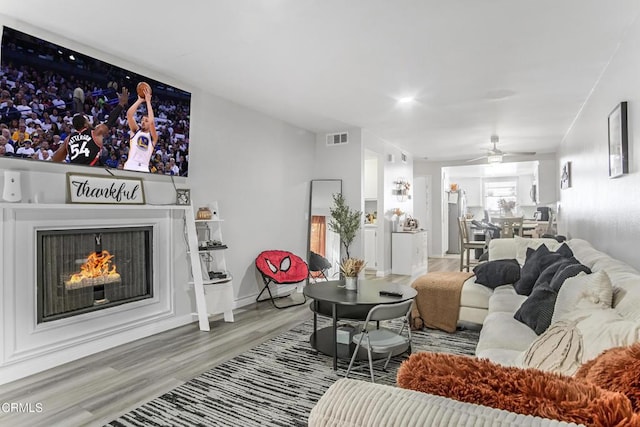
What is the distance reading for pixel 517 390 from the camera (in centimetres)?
81

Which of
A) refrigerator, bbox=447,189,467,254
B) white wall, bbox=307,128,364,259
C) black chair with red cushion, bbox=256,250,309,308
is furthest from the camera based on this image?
refrigerator, bbox=447,189,467,254

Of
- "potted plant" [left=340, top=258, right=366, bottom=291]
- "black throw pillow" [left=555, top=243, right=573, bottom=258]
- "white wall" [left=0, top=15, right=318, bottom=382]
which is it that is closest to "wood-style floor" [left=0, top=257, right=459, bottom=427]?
"white wall" [left=0, top=15, right=318, bottom=382]

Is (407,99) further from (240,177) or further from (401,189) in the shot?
(401,189)

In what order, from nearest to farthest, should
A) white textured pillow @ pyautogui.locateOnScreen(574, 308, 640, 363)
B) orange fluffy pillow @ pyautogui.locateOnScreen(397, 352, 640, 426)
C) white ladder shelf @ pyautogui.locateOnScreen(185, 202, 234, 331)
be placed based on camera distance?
orange fluffy pillow @ pyautogui.locateOnScreen(397, 352, 640, 426), white textured pillow @ pyautogui.locateOnScreen(574, 308, 640, 363), white ladder shelf @ pyautogui.locateOnScreen(185, 202, 234, 331)

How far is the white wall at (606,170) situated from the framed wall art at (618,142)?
4cm

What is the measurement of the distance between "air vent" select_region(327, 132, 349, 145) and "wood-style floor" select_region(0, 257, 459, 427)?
3.33 m

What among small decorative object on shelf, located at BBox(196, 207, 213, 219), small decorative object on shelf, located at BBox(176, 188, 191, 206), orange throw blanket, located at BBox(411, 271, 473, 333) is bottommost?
orange throw blanket, located at BBox(411, 271, 473, 333)

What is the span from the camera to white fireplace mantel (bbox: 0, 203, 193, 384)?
271 cm

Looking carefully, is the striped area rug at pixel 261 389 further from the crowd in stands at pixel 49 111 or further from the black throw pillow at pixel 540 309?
the crowd in stands at pixel 49 111

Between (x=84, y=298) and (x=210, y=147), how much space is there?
2087 mm

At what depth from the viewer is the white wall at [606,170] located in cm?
259

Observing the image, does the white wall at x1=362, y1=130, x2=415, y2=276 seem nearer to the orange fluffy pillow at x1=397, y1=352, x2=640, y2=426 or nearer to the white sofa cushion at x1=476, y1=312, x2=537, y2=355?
the white sofa cushion at x1=476, y1=312, x2=537, y2=355

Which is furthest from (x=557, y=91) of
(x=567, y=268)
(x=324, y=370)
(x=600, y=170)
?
(x=324, y=370)

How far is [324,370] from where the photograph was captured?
287cm
